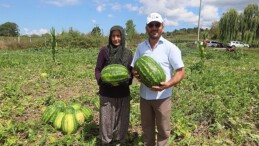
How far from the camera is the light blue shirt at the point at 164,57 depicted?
12.7 ft

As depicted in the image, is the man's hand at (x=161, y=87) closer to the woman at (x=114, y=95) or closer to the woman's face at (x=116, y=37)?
the woman at (x=114, y=95)

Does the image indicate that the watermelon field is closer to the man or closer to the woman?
the woman

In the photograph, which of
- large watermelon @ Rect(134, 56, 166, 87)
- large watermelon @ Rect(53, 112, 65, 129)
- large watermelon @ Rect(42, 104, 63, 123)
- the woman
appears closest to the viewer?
large watermelon @ Rect(134, 56, 166, 87)

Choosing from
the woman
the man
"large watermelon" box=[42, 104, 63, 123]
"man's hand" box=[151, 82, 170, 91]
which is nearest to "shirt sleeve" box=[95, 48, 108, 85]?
the woman

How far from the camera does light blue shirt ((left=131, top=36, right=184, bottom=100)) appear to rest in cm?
388

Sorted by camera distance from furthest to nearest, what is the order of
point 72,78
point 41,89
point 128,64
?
1. point 72,78
2. point 41,89
3. point 128,64

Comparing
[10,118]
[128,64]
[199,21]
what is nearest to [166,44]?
Answer: [128,64]

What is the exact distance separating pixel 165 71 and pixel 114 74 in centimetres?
68

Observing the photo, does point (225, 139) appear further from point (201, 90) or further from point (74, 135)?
point (201, 90)

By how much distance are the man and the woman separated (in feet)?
1.03

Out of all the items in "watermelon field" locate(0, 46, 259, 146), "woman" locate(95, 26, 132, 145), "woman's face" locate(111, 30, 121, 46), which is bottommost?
"watermelon field" locate(0, 46, 259, 146)

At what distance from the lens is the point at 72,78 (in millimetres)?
9570

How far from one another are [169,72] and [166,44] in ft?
1.22

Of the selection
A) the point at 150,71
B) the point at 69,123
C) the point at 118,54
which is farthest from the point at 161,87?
the point at 69,123
